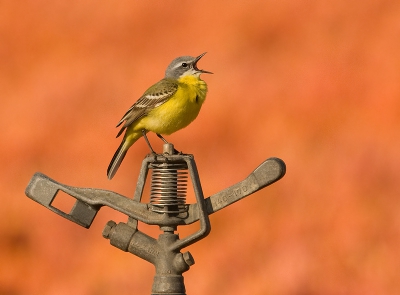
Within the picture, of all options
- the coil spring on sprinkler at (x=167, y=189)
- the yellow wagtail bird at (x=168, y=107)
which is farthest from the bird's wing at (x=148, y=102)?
the coil spring on sprinkler at (x=167, y=189)

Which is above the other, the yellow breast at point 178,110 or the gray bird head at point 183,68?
the gray bird head at point 183,68

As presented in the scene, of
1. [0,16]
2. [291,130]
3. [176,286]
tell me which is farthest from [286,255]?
[176,286]

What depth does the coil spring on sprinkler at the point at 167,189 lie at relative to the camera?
2.58 metres

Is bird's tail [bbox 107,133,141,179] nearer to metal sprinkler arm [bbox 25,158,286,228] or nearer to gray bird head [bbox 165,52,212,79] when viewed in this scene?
gray bird head [bbox 165,52,212,79]

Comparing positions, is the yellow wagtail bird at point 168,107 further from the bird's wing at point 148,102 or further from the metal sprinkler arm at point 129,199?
the metal sprinkler arm at point 129,199

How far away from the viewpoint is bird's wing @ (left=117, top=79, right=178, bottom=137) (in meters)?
4.11

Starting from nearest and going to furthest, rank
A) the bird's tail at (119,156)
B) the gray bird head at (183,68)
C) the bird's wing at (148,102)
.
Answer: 1. the bird's tail at (119,156)
2. the bird's wing at (148,102)
3. the gray bird head at (183,68)

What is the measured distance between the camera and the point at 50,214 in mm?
6152

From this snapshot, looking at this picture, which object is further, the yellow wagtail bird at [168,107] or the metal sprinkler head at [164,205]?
the yellow wagtail bird at [168,107]

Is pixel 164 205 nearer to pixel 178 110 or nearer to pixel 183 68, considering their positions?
pixel 178 110

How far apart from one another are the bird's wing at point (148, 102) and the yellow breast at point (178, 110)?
24mm

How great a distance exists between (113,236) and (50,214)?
3614 millimetres

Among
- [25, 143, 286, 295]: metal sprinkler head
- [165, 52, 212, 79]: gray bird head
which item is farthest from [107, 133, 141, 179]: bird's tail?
[25, 143, 286, 295]: metal sprinkler head

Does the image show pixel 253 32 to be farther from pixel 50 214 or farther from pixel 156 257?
pixel 156 257
